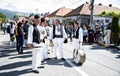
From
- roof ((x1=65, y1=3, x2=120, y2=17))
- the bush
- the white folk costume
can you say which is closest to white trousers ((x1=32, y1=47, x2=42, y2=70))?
the white folk costume

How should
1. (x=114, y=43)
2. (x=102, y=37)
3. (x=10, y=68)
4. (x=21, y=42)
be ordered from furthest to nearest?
(x=102, y=37) < (x=114, y=43) < (x=21, y=42) < (x=10, y=68)

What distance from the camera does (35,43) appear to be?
9.61m

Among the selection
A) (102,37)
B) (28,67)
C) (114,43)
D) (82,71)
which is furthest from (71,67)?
(102,37)

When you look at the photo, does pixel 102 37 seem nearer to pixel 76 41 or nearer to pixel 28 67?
pixel 76 41

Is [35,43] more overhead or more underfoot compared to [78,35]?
more underfoot

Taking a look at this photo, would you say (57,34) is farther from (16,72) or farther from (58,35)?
(16,72)

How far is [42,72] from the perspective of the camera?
954cm

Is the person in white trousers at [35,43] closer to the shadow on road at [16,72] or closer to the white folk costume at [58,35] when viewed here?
the shadow on road at [16,72]

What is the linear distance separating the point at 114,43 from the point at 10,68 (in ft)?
37.0

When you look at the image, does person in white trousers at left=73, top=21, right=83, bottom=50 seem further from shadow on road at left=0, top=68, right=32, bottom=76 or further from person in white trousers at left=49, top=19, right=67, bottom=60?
shadow on road at left=0, top=68, right=32, bottom=76

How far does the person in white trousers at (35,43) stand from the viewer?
9.46 meters

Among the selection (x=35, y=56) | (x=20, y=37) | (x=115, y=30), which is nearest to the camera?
(x=35, y=56)

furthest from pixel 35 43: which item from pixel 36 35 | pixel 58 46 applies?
pixel 58 46

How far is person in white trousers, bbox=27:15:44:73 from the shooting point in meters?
9.46
